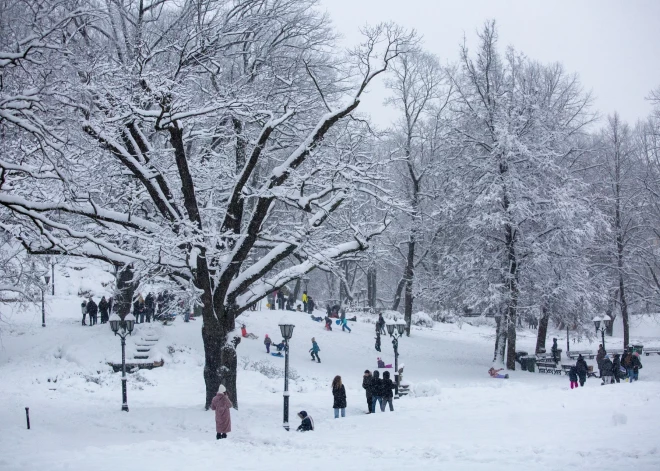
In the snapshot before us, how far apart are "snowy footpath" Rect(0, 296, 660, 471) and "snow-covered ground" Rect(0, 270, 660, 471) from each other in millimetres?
38

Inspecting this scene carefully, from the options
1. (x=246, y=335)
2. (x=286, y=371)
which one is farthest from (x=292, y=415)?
(x=246, y=335)

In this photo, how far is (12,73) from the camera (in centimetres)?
984

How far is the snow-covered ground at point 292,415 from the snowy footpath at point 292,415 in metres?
0.04

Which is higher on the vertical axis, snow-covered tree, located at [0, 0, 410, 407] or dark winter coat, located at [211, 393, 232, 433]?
snow-covered tree, located at [0, 0, 410, 407]

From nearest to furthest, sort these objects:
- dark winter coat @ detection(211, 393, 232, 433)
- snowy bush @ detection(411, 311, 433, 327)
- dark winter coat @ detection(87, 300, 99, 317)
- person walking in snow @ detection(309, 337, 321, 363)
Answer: dark winter coat @ detection(211, 393, 232, 433) < person walking in snow @ detection(309, 337, 321, 363) < dark winter coat @ detection(87, 300, 99, 317) < snowy bush @ detection(411, 311, 433, 327)

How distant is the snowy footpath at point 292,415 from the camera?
10.5m

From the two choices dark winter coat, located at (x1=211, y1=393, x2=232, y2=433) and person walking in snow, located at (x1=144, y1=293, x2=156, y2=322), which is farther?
person walking in snow, located at (x1=144, y1=293, x2=156, y2=322)

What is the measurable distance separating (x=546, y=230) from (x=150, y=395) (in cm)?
1770

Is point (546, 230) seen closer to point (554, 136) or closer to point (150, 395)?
point (554, 136)

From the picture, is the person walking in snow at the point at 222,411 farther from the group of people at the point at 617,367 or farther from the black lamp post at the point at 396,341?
the group of people at the point at 617,367

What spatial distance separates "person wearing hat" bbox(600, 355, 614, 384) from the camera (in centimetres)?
2258

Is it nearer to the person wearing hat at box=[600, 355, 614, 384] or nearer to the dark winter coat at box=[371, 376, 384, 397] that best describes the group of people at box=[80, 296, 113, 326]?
the dark winter coat at box=[371, 376, 384, 397]

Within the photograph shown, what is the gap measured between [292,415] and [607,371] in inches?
464

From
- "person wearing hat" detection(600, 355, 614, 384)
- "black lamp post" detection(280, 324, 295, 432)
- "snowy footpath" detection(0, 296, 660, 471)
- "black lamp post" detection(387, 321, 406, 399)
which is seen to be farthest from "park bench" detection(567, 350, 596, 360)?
"black lamp post" detection(280, 324, 295, 432)
